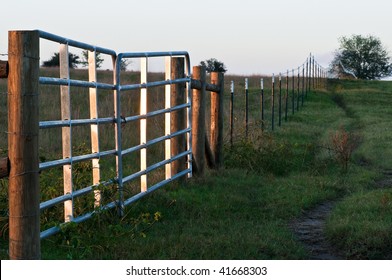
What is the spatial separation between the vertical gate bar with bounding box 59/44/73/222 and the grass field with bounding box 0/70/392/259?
283 millimetres

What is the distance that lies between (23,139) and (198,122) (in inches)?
241

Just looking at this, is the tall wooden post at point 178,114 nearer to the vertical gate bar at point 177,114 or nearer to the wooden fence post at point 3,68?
the vertical gate bar at point 177,114

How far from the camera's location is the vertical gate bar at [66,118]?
733cm

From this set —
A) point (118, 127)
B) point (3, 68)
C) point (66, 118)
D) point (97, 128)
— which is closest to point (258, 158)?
point (118, 127)

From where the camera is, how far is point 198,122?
12.0 metres

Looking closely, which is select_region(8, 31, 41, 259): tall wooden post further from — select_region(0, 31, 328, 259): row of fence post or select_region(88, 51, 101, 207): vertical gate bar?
select_region(88, 51, 101, 207): vertical gate bar

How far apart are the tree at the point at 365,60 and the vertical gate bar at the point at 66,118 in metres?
85.9

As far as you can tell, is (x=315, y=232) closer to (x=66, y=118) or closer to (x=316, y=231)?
(x=316, y=231)

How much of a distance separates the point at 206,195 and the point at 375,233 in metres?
2.99

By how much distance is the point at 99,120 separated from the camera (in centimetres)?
823

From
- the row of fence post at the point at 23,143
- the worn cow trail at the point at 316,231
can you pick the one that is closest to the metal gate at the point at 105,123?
the row of fence post at the point at 23,143

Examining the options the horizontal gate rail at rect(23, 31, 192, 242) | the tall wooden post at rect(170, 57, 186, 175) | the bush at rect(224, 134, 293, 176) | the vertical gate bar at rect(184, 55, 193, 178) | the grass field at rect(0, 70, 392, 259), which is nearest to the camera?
the grass field at rect(0, 70, 392, 259)

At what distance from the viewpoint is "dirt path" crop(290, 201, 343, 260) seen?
7449 millimetres

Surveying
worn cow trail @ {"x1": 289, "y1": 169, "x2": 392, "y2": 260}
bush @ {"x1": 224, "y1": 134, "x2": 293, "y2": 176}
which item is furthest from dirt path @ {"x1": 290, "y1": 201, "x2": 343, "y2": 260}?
bush @ {"x1": 224, "y1": 134, "x2": 293, "y2": 176}
